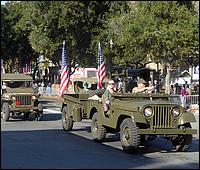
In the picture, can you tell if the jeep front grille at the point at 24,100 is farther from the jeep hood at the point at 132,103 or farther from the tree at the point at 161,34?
the tree at the point at 161,34

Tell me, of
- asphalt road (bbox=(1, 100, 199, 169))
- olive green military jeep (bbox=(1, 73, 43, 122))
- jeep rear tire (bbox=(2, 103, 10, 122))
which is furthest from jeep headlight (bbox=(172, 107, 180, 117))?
jeep rear tire (bbox=(2, 103, 10, 122))

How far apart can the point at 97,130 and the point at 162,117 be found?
260cm

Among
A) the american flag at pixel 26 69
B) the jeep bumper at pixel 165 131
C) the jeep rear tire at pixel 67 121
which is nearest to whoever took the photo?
the jeep bumper at pixel 165 131

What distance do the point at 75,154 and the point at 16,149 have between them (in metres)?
1.51

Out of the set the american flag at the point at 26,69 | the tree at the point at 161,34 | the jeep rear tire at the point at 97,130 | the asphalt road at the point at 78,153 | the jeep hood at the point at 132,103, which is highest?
the tree at the point at 161,34

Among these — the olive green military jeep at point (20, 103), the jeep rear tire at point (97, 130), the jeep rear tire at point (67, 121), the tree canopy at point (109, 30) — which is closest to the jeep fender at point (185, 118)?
the jeep rear tire at point (97, 130)

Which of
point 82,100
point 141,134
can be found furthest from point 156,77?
point 141,134

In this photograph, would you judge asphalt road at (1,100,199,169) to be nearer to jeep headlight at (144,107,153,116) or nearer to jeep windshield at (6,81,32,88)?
jeep headlight at (144,107,153,116)

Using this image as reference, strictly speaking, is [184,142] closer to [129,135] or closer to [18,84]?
[129,135]

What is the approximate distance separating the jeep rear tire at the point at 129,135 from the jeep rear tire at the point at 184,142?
Result: 4.35 ft

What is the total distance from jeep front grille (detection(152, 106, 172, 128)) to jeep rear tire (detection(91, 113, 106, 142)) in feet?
7.16

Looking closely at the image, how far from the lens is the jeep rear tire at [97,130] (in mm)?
14109

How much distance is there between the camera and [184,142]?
41.9 feet

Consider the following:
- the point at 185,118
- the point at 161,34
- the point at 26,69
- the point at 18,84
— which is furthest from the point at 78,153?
the point at 26,69
